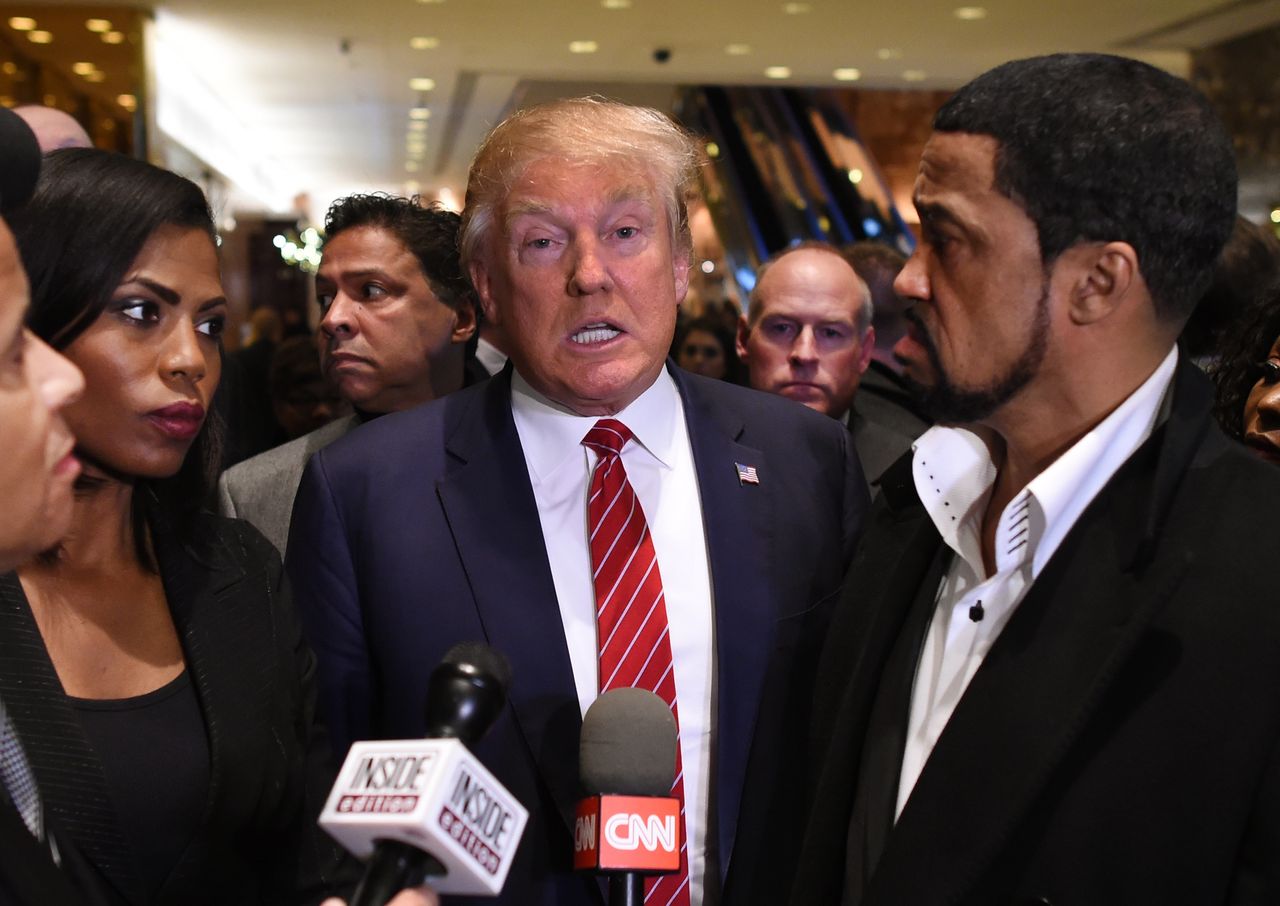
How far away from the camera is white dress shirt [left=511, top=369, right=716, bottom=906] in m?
2.01

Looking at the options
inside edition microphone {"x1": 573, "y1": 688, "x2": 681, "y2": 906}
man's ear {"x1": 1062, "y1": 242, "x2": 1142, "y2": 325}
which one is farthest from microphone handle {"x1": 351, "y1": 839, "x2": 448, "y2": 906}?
man's ear {"x1": 1062, "y1": 242, "x2": 1142, "y2": 325}

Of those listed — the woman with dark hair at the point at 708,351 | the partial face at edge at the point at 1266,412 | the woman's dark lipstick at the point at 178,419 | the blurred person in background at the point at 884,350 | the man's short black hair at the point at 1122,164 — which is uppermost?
the man's short black hair at the point at 1122,164

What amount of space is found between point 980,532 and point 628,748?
56 centimetres

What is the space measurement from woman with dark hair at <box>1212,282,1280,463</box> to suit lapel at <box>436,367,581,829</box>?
44.0 inches

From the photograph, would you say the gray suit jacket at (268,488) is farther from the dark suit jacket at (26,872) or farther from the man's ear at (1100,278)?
the man's ear at (1100,278)

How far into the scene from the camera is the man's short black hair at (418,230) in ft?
10.7

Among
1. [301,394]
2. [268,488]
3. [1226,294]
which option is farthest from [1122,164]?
[301,394]

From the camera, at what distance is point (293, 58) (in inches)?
484

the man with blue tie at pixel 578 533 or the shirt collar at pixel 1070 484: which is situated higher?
the shirt collar at pixel 1070 484

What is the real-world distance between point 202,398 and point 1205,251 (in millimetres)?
1384

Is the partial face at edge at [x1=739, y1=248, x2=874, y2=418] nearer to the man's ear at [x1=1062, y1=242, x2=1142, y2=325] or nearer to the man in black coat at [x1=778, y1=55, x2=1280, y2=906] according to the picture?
the man in black coat at [x1=778, y1=55, x2=1280, y2=906]

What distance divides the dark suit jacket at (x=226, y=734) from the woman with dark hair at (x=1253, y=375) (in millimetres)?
1503

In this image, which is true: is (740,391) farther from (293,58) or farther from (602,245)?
(293,58)

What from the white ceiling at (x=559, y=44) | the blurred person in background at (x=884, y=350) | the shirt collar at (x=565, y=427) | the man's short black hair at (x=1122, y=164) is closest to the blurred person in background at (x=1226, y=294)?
the blurred person in background at (x=884, y=350)
